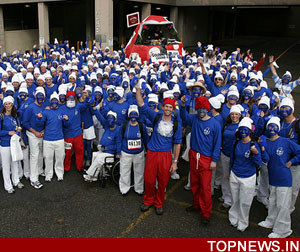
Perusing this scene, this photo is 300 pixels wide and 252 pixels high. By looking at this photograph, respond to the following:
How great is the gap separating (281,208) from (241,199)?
1.96 ft

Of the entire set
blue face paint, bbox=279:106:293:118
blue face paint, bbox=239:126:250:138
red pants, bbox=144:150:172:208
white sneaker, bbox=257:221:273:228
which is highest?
blue face paint, bbox=279:106:293:118

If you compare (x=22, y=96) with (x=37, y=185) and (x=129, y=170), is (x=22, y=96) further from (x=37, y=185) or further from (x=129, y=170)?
(x=129, y=170)

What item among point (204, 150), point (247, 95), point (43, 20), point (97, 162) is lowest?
point (97, 162)

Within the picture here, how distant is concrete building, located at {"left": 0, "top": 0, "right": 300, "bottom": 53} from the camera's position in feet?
79.8

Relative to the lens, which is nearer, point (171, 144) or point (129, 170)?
point (171, 144)

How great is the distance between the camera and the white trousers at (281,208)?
4.59m

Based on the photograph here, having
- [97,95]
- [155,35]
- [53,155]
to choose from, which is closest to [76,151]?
[53,155]

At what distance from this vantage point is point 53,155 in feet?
21.0

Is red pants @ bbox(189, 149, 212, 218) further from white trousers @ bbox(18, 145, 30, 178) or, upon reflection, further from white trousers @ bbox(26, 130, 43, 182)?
white trousers @ bbox(18, 145, 30, 178)

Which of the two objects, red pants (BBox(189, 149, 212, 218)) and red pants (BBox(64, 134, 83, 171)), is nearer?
red pants (BBox(189, 149, 212, 218))

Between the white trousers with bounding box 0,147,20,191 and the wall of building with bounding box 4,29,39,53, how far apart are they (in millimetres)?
24530

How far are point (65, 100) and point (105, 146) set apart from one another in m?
1.43

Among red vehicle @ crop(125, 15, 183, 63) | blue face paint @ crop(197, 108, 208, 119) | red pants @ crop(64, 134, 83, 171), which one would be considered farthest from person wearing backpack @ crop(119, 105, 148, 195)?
red vehicle @ crop(125, 15, 183, 63)

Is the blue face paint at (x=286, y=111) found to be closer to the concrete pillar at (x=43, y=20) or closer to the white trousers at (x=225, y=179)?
the white trousers at (x=225, y=179)
